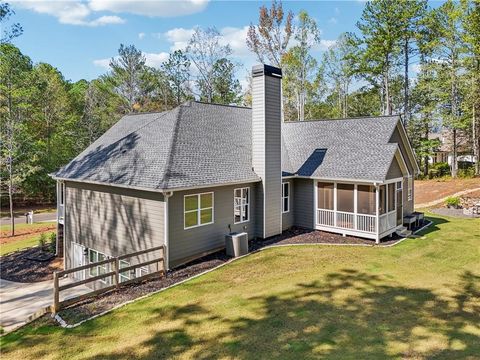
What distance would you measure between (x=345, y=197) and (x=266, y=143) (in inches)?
177

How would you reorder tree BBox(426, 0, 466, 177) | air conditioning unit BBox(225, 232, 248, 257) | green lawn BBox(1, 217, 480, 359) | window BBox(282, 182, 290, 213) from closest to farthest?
green lawn BBox(1, 217, 480, 359)
air conditioning unit BBox(225, 232, 248, 257)
window BBox(282, 182, 290, 213)
tree BBox(426, 0, 466, 177)

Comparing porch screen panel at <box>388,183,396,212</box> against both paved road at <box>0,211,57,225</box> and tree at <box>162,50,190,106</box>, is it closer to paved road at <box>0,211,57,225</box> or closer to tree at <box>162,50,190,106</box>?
paved road at <box>0,211,57,225</box>

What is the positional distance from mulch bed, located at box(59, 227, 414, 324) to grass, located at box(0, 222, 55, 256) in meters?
15.1

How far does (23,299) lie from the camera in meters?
14.4

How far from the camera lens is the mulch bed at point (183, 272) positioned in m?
9.66

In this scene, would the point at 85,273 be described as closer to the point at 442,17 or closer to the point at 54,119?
the point at 54,119

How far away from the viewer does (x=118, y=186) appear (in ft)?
44.9

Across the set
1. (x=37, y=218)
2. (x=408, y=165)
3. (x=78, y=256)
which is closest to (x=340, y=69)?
A: (x=408, y=165)

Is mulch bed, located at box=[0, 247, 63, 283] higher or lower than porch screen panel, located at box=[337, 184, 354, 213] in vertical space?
lower

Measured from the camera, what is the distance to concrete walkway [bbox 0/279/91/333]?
12.1 m

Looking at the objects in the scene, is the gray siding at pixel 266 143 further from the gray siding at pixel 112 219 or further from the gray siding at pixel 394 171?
the gray siding at pixel 394 171

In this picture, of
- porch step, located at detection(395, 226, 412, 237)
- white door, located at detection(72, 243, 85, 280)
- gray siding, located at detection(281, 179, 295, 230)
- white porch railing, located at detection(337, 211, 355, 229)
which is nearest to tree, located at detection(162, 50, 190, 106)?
→ gray siding, located at detection(281, 179, 295, 230)

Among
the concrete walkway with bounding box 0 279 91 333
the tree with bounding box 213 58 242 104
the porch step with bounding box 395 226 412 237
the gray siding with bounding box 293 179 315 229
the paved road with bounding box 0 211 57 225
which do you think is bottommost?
the concrete walkway with bounding box 0 279 91 333

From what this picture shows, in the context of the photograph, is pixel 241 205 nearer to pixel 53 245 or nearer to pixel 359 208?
pixel 359 208
